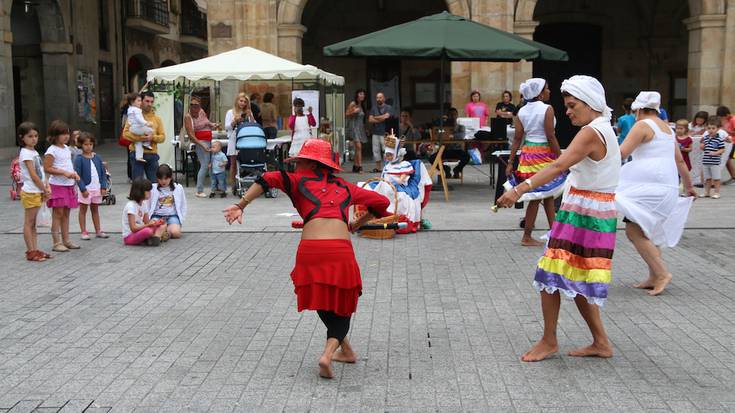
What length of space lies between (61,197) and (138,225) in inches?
35.1

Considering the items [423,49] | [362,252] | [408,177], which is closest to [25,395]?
[362,252]

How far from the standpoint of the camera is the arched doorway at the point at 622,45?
24.7 meters

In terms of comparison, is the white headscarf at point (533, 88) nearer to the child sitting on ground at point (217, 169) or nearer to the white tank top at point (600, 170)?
the white tank top at point (600, 170)

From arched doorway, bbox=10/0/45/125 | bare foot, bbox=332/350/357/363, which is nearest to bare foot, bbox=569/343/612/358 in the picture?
bare foot, bbox=332/350/357/363

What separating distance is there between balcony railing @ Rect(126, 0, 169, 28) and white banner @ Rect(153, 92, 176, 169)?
17040 millimetres

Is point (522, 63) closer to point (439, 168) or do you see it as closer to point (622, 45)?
point (622, 45)

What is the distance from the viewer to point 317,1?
2508cm

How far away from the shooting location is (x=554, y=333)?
523 centimetres

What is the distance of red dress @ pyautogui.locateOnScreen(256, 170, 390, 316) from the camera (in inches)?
191

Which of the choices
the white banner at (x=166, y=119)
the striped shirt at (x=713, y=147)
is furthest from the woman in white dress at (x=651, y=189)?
the white banner at (x=166, y=119)

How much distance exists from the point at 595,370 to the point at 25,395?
3.16 meters

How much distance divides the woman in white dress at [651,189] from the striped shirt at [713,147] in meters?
6.63

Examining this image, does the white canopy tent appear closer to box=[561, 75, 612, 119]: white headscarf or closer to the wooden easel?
the wooden easel

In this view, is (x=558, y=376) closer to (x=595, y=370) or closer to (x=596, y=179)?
(x=595, y=370)
